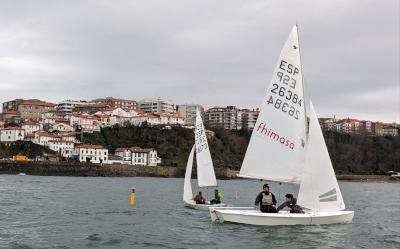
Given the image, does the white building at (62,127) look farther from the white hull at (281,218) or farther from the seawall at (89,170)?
the white hull at (281,218)

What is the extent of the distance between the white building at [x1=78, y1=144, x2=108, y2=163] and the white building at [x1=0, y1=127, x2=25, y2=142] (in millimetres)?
26322

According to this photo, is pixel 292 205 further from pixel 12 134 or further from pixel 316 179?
pixel 12 134

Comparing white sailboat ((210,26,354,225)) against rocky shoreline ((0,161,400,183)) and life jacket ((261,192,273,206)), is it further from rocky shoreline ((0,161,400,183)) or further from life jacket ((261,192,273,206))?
rocky shoreline ((0,161,400,183))

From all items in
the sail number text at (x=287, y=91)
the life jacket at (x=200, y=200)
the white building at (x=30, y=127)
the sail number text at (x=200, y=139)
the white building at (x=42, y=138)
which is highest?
the white building at (x=30, y=127)

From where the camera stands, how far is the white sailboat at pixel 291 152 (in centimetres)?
2319

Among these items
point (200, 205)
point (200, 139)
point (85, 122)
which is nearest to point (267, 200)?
point (200, 205)

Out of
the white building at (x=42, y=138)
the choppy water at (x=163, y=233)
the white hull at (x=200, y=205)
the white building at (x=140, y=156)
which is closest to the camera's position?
the choppy water at (x=163, y=233)

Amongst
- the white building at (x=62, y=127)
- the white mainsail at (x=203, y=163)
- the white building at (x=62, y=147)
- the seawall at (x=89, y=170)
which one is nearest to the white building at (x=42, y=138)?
the white building at (x=62, y=147)

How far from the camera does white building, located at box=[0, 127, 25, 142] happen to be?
170500 millimetres

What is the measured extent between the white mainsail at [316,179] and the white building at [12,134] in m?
159

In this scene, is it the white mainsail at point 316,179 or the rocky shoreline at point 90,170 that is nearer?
the white mainsail at point 316,179

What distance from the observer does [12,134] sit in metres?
171

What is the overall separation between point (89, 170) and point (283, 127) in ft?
398

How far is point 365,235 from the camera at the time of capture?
26.1 metres
